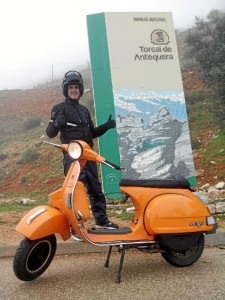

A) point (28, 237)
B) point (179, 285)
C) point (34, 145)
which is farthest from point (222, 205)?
point (34, 145)

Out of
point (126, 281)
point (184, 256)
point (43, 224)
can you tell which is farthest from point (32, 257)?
point (184, 256)

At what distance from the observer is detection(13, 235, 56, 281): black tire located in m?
3.45

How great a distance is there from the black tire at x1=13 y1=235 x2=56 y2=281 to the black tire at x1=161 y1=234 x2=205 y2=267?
1158mm

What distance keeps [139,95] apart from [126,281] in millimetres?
4371

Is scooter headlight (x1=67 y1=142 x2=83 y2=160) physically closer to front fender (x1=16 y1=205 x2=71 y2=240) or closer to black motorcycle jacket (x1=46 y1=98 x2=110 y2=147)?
front fender (x1=16 y1=205 x2=71 y2=240)

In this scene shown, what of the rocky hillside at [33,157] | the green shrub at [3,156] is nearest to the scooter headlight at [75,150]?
the rocky hillside at [33,157]

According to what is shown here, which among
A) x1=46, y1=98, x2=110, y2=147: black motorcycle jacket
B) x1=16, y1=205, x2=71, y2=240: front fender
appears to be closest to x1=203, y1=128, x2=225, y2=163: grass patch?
x1=46, y1=98, x2=110, y2=147: black motorcycle jacket

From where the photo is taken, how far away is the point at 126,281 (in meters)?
3.60

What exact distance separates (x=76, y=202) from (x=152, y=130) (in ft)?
12.9

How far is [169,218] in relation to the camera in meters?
3.79

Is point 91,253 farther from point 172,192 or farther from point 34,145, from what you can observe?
point 34,145

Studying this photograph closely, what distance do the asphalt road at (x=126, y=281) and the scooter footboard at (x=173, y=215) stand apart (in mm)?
429

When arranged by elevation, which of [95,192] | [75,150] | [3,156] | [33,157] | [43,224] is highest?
[3,156]

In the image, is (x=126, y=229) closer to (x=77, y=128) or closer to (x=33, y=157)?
(x=77, y=128)
